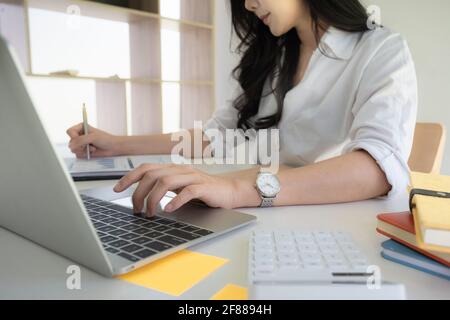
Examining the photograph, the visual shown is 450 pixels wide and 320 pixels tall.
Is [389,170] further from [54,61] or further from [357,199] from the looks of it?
[54,61]

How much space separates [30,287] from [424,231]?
0.35 metres

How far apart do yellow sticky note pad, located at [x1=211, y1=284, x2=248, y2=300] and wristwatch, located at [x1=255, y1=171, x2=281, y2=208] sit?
26 centimetres

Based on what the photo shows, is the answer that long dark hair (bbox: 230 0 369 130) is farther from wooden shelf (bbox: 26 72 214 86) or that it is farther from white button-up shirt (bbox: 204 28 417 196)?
wooden shelf (bbox: 26 72 214 86)

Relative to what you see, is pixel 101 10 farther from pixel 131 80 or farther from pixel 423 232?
pixel 423 232

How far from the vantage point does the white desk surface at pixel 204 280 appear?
31 centimetres

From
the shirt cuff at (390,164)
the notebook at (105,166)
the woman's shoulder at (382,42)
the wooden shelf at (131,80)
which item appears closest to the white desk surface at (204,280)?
the shirt cuff at (390,164)

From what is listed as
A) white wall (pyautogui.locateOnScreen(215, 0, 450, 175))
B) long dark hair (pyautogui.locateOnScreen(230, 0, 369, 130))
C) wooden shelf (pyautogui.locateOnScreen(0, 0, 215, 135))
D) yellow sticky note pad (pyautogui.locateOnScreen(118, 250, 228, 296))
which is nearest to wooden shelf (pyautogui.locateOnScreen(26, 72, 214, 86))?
wooden shelf (pyautogui.locateOnScreen(0, 0, 215, 135))

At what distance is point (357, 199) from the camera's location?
62 centimetres

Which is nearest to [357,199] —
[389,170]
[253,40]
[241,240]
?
[389,170]

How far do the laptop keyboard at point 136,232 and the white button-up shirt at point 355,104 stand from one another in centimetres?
37

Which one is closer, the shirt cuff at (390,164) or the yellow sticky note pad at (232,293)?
the yellow sticky note pad at (232,293)

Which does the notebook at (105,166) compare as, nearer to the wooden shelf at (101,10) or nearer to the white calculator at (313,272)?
the white calculator at (313,272)

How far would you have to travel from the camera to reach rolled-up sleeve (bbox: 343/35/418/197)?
2.06ft

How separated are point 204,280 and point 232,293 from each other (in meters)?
0.03
